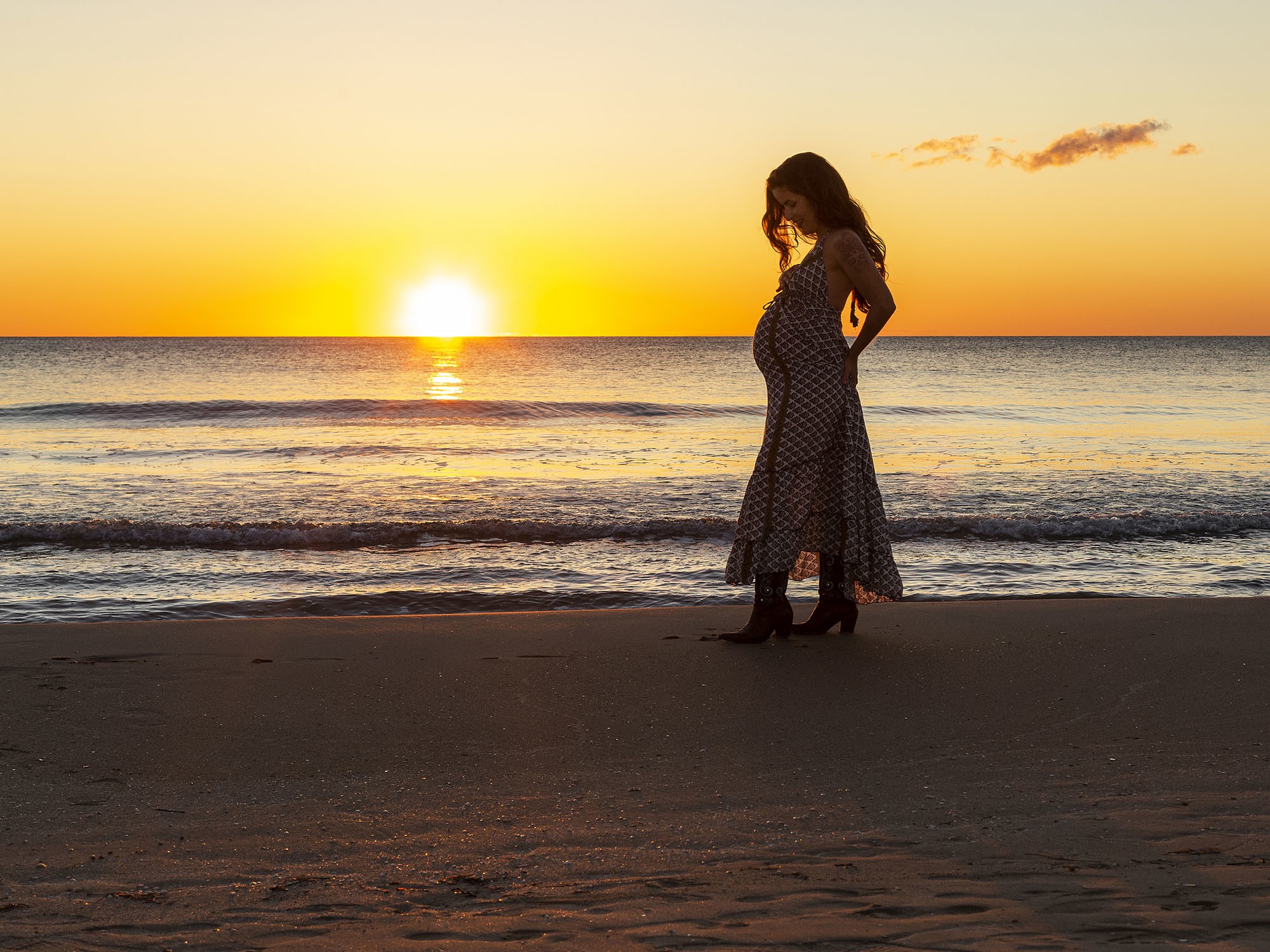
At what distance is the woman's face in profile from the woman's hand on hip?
558 mm

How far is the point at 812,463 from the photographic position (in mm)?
4500

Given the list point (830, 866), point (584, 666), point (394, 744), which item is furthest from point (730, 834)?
point (584, 666)

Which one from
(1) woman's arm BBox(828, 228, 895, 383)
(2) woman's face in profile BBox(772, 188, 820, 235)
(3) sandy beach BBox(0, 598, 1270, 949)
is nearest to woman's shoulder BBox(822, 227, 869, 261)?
(1) woman's arm BBox(828, 228, 895, 383)

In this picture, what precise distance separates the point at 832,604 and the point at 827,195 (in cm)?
178

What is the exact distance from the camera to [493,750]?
3.28 metres

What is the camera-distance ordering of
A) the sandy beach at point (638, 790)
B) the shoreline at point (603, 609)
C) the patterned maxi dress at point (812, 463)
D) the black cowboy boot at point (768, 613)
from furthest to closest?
1. the shoreline at point (603, 609)
2. the black cowboy boot at point (768, 613)
3. the patterned maxi dress at point (812, 463)
4. the sandy beach at point (638, 790)

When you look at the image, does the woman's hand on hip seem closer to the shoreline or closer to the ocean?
the shoreline

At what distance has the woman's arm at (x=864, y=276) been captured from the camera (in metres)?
4.38

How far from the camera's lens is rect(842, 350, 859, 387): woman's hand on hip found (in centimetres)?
452

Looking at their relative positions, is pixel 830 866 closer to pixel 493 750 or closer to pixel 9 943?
pixel 493 750

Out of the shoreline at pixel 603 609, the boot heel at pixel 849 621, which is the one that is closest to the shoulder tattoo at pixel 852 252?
the boot heel at pixel 849 621

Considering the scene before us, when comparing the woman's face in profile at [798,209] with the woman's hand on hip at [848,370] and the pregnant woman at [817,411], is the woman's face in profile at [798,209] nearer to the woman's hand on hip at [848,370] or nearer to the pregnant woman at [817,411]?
the pregnant woman at [817,411]

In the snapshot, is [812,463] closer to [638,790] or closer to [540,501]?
[638,790]

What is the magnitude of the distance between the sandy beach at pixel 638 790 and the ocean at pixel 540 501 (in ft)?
6.31
